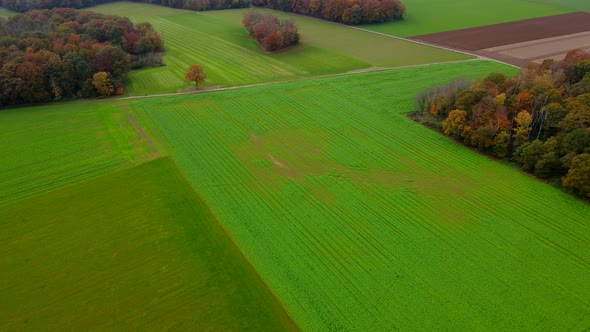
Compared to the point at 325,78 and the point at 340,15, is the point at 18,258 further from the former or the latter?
the point at 340,15

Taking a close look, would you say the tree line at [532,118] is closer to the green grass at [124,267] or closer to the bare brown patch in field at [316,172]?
the bare brown patch in field at [316,172]

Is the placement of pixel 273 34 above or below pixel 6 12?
above

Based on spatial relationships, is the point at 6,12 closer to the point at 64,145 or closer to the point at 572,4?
the point at 64,145

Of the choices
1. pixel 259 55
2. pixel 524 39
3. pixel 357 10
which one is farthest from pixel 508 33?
pixel 259 55

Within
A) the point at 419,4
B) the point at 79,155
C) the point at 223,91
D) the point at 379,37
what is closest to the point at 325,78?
the point at 223,91

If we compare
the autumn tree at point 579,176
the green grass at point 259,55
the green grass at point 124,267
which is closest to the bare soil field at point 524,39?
the green grass at point 259,55

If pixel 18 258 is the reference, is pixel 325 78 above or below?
above
